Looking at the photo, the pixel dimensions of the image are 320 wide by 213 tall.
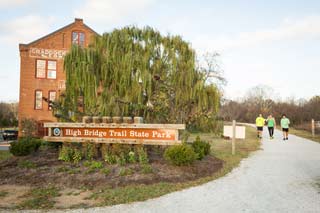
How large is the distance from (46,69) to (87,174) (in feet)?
63.3

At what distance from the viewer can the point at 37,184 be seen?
675cm

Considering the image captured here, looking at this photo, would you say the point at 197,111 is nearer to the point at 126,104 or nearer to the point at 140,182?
the point at 126,104

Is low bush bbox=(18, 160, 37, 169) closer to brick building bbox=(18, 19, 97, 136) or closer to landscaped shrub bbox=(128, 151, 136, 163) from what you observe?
landscaped shrub bbox=(128, 151, 136, 163)

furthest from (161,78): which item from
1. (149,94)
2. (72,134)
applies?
(72,134)

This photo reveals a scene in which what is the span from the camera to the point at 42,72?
2406 centimetres

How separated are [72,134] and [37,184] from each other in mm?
2680

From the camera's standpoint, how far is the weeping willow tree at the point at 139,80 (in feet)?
30.8

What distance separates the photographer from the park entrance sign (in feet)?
27.1

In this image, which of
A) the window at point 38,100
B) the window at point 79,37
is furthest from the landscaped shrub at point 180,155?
the window at point 79,37

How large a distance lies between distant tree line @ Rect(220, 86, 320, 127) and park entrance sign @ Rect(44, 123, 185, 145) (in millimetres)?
5501

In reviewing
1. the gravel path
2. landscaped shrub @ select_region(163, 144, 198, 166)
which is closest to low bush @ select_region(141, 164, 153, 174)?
Answer: landscaped shrub @ select_region(163, 144, 198, 166)

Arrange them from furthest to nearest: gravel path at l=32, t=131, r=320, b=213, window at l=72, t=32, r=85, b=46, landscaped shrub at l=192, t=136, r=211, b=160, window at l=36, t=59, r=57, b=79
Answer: window at l=72, t=32, r=85, b=46 → window at l=36, t=59, r=57, b=79 → landscaped shrub at l=192, t=136, r=211, b=160 → gravel path at l=32, t=131, r=320, b=213

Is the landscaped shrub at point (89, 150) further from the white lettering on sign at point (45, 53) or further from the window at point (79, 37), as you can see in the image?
the window at point (79, 37)

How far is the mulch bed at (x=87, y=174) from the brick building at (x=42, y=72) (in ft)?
51.9
